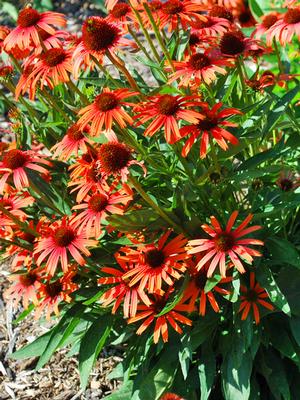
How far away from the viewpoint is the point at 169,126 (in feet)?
5.95

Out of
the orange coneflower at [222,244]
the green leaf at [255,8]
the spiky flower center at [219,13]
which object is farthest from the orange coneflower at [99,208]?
the green leaf at [255,8]

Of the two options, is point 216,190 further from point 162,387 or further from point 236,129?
point 162,387

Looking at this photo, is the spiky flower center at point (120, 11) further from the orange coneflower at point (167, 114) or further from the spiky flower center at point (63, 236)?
the spiky flower center at point (63, 236)

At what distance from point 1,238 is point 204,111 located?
89 centimetres

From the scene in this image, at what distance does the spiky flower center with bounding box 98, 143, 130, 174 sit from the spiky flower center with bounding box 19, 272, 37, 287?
0.72 metres

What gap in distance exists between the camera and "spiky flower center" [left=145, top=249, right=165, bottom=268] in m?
2.05

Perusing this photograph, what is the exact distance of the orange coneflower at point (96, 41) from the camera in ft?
6.33

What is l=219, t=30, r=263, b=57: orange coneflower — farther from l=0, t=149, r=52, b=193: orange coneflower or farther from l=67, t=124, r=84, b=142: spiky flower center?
l=0, t=149, r=52, b=193: orange coneflower

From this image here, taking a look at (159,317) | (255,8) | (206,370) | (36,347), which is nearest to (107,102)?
(159,317)

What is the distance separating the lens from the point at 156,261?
205 cm

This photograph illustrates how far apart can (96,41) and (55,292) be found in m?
1.01

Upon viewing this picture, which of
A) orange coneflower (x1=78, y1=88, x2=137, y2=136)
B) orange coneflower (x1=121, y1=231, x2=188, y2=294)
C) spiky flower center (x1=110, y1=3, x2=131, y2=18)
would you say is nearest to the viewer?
orange coneflower (x1=78, y1=88, x2=137, y2=136)

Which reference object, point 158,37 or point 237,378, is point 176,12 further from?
point 237,378

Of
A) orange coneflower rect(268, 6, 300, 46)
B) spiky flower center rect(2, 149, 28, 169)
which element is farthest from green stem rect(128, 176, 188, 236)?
orange coneflower rect(268, 6, 300, 46)
